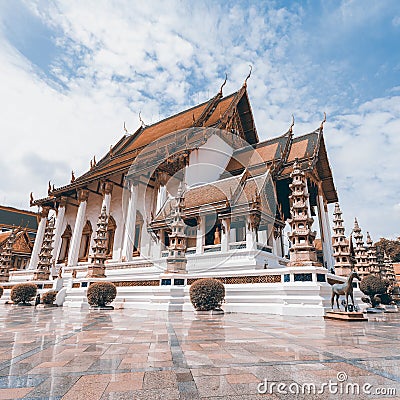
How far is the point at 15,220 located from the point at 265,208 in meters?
39.5

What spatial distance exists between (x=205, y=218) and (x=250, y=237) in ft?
9.01

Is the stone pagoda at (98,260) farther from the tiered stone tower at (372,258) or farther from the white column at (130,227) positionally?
the tiered stone tower at (372,258)

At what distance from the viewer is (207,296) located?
27.9 feet

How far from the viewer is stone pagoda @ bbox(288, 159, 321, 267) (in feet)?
29.0

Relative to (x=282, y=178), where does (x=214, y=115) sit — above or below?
above

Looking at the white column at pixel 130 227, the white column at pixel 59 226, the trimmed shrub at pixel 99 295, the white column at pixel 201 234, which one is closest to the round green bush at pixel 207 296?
the trimmed shrub at pixel 99 295

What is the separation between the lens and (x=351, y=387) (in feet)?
7.13

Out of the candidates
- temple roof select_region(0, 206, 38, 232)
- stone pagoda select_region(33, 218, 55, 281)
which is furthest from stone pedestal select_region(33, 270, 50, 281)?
temple roof select_region(0, 206, 38, 232)

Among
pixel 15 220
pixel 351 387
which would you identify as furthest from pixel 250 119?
pixel 15 220

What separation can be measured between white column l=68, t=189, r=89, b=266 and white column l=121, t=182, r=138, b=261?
3420 millimetres

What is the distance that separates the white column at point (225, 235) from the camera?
1355cm

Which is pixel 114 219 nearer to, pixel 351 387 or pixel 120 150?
pixel 120 150

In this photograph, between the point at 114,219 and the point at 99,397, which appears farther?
the point at 114,219

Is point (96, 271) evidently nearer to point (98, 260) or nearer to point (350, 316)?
point (98, 260)
